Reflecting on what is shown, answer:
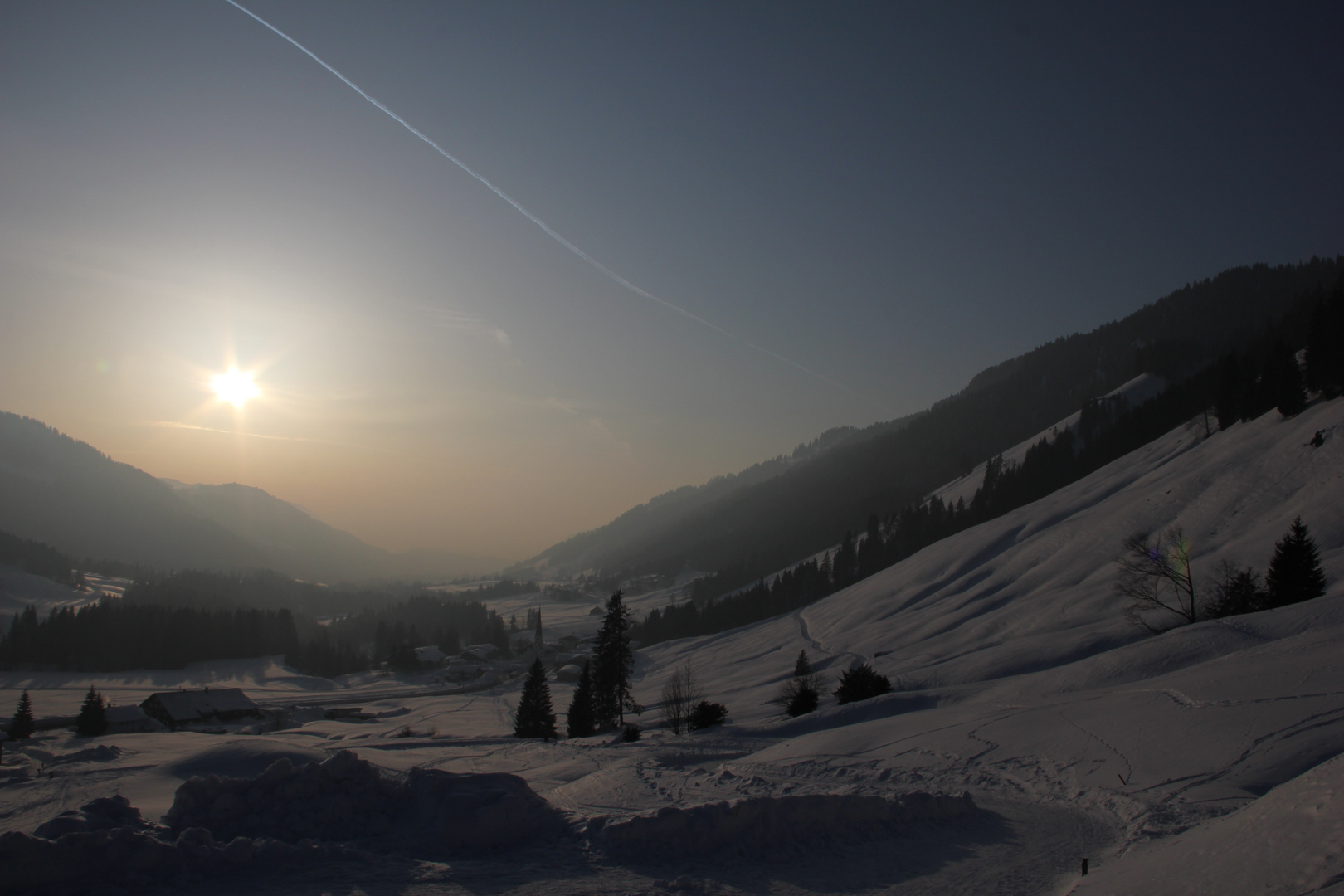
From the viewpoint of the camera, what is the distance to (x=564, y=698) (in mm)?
80438

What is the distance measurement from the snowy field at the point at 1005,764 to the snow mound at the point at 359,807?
637mm

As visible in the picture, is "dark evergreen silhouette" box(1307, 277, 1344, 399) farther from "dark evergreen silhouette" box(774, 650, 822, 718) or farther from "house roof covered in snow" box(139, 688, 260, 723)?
"house roof covered in snow" box(139, 688, 260, 723)

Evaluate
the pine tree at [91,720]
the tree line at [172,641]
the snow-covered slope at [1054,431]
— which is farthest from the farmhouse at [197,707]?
the snow-covered slope at [1054,431]

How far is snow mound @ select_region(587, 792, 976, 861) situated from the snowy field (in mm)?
51

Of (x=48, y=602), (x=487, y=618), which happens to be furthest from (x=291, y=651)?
(x=48, y=602)

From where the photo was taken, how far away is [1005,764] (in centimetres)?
1805

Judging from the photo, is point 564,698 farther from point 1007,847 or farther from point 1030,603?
point 1007,847

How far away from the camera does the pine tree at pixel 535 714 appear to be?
44031mm

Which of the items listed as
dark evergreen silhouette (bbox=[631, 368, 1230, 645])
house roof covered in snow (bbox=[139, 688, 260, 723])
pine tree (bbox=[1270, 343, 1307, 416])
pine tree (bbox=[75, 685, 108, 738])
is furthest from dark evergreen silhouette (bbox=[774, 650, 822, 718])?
house roof covered in snow (bbox=[139, 688, 260, 723])

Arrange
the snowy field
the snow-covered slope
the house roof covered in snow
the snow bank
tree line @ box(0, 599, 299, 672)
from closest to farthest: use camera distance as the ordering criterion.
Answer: the snow bank, the snowy field, the house roof covered in snow, tree line @ box(0, 599, 299, 672), the snow-covered slope

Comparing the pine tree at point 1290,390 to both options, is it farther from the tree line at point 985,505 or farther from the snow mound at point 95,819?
the snow mound at point 95,819

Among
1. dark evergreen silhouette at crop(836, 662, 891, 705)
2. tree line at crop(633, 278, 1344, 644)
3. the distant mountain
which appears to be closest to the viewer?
dark evergreen silhouette at crop(836, 662, 891, 705)

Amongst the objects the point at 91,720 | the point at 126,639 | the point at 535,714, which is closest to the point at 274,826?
the point at 535,714

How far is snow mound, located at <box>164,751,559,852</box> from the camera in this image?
38.7ft
